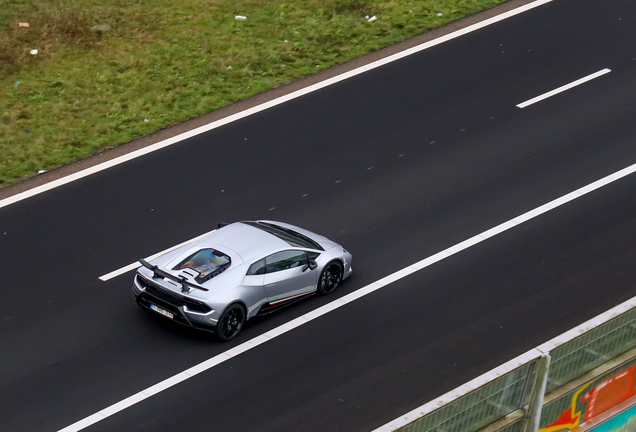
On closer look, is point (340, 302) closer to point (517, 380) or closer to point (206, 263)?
point (206, 263)

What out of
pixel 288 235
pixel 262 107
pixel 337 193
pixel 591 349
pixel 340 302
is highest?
pixel 591 349

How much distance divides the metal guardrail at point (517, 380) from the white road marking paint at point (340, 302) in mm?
5518

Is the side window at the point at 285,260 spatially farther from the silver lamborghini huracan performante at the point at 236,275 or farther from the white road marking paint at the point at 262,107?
the white road marking paint at the point at 262,107

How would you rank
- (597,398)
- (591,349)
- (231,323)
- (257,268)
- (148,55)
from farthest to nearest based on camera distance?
(148,55), (257,268), (231,323), (597,398), (591,349)

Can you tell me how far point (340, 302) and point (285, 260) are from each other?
118 cm

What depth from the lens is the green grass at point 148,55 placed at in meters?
20.7

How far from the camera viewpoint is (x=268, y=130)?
2069cm

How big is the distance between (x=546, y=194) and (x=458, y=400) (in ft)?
34.7

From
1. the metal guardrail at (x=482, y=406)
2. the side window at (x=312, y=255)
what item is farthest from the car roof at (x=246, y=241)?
the metal guardrail at (x=482, y=406)

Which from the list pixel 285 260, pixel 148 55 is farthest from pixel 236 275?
pixel 148 55

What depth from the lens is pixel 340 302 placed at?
52.0 ft

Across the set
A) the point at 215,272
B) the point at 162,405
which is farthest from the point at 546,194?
the point at 162,405

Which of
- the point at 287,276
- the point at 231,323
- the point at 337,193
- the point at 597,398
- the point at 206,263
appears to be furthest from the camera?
the point at 337,193

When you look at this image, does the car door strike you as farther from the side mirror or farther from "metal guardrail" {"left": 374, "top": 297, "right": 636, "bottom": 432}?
"metal guardrail" {"left": 374, "top": 297, "right": 636, "bottom": 432}
